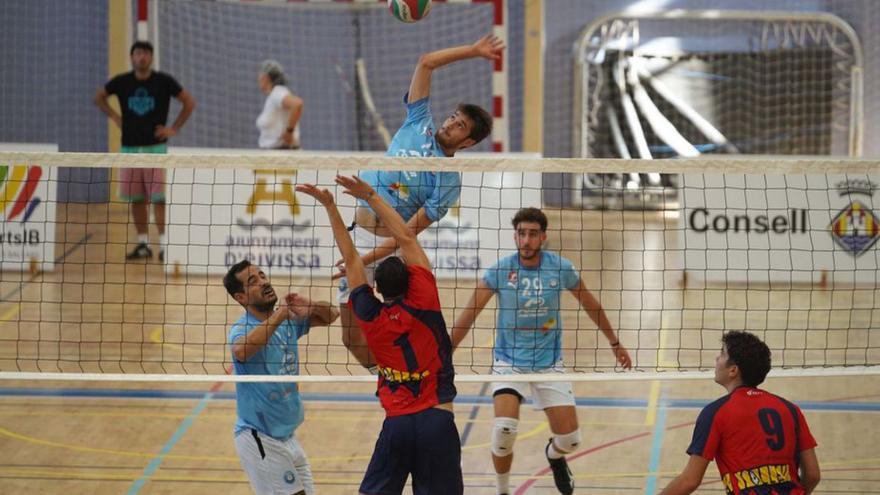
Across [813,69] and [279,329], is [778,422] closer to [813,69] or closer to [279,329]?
[279,329]

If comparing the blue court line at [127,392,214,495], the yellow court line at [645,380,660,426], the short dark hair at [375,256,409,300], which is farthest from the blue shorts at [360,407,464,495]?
the yellow court line at [645,380,660,426]

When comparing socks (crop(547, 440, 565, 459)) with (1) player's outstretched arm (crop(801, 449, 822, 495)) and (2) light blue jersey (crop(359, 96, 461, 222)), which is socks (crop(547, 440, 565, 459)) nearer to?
(2) light blue jersey (crop(359, 96, 461, 222))

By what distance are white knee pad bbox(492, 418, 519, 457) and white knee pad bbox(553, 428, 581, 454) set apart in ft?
1.07

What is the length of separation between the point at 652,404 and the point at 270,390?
14.2 feet

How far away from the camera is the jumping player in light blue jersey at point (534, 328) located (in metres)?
8.23

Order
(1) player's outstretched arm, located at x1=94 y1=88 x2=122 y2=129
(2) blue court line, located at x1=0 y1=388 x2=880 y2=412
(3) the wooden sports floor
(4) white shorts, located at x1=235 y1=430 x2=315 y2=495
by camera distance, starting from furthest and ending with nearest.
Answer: (1) player's outstretched arm, located at x1=94 y1=88 x2=122 y2=129 → (2) blue court line, located at x1=0 y1=388 x2=880 y2=412 → (3) the wooden sports floor → (4) white shorts, located at x1=235 y1=430 x2=315 y2=495

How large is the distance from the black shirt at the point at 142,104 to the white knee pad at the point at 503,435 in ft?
25.9

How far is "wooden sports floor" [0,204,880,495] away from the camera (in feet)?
28.9

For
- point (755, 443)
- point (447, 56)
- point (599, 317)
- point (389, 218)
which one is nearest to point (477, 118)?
point (447, 56)

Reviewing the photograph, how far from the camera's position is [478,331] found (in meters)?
12.8

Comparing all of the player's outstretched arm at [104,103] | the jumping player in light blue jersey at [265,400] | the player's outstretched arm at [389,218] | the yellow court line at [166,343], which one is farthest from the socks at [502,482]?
the player's outstretched arm at [104,103]

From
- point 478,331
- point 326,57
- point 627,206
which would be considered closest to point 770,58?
point 627,206

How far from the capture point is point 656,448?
30.6 ft

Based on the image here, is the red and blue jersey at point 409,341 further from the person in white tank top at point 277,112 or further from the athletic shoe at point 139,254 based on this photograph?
the athletic shoe at point 139,254
